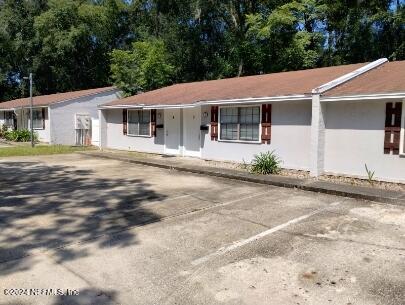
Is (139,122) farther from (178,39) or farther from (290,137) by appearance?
(178,39)

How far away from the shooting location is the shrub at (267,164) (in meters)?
12.3

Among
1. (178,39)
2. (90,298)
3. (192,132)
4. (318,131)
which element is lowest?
(90,298)

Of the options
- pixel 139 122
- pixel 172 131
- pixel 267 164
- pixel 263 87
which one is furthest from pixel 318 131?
pixel 139 122

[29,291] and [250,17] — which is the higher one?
[250,17]

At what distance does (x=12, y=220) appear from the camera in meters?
7.07

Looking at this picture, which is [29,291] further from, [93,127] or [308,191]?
[93,127]

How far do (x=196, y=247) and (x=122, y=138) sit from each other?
49.1 feet

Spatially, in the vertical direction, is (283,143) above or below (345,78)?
below

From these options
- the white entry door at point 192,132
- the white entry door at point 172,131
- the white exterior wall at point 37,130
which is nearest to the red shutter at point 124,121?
the white entry door at point 172,131

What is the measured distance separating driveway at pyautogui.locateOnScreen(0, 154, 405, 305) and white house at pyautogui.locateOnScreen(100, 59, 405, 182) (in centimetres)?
198

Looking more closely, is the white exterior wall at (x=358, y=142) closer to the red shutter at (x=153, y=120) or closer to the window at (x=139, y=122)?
the red shutter at (x=153, y=120)

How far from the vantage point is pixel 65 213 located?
7625 mm

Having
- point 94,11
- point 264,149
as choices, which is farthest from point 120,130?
point 94,11

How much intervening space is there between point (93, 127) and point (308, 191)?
16.6 m
